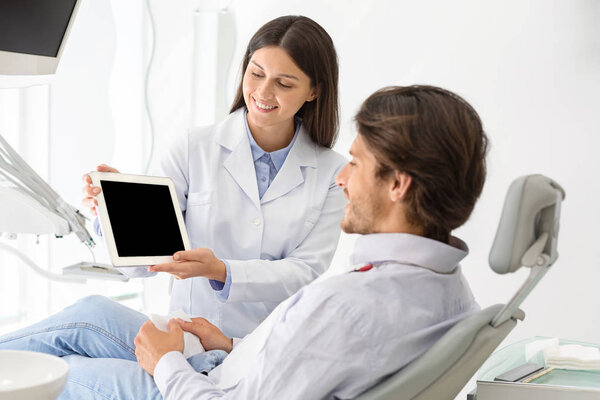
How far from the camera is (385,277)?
1204 millimetres

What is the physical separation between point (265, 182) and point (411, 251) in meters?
0.82

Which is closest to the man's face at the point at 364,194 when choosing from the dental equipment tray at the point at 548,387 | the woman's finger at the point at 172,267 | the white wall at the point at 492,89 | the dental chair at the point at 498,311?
the dental chair at the point at 498,311

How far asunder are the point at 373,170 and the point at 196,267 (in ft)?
1.91

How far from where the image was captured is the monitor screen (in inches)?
53.1

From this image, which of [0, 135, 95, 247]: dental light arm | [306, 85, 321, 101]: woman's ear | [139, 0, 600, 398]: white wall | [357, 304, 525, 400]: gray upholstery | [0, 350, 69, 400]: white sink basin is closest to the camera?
[0, 350, 69, 400]: white sink basin

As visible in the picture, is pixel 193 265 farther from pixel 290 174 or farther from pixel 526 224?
pixel 526 224

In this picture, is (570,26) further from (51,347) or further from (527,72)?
(51,347)

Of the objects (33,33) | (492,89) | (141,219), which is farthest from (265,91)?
(492,89)

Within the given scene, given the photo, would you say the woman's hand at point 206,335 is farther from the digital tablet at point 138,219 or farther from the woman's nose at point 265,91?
the woman's nose at point 265,91

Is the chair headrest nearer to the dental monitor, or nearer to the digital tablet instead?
the digital tablet

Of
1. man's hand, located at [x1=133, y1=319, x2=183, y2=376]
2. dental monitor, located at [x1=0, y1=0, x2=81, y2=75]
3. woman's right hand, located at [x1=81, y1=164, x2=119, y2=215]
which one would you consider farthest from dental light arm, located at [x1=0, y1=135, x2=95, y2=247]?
man's hand, located at [x1=133, y1=319, x2=183, y2=376]

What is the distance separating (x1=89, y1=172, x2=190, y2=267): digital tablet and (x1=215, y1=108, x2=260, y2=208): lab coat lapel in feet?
0.88

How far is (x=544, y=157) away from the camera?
10.1ft

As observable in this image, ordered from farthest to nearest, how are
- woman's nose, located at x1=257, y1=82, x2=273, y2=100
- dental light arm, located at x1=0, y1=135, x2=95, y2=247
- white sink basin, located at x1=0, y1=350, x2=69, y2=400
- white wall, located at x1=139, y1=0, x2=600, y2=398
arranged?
white wall, located at x1=139, y1=0, x2=600, y2=398
woman's nose, located at x1=257, y1=82, x2=273, y2=100
dental light arm, located at x1=0, y1=135, x2=95, y2=247
white sink basin, located at x1=0, y1=350, x2=69, y2=400
